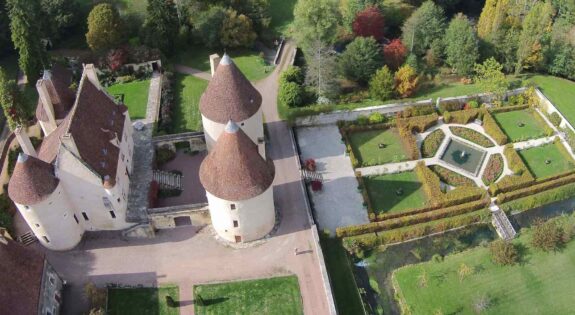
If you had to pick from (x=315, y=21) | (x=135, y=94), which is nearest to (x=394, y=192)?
(x=315, y=21)

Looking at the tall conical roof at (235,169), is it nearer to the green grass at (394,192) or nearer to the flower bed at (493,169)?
the green grass at (394,192)

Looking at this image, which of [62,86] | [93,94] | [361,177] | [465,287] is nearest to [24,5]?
[62,86]

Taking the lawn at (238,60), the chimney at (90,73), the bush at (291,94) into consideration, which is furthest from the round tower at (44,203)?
the lawn at (238,60)

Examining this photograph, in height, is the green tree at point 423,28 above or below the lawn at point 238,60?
above

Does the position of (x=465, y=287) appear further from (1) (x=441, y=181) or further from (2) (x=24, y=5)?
(2) (x=24, y=5)

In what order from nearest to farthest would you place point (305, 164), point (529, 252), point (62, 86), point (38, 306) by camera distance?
point (38, 306), point (529, 252), point (62, 86), point (305, 164)

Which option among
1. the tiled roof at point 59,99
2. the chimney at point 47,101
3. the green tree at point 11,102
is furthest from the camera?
the green tree at point 11,102

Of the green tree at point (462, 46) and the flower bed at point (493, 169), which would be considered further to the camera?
the green tree at point (462, 46)
